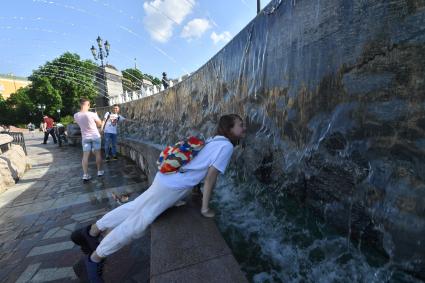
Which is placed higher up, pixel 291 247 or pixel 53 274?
pixel 291 247

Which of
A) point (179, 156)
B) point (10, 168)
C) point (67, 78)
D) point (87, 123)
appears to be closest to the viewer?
point (179, 156)

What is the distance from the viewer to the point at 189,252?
2227 mm

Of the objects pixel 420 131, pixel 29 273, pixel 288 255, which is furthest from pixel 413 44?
pixel 29 273

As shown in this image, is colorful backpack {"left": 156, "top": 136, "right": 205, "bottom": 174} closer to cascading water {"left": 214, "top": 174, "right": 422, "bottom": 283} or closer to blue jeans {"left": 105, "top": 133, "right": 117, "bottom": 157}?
cascading water {"left": 214, "top": 174, "right": 422, "bottom": 283}

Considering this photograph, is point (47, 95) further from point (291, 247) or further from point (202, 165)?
point (291, 247)

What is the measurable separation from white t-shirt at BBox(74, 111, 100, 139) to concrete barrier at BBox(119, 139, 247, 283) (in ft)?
17.1

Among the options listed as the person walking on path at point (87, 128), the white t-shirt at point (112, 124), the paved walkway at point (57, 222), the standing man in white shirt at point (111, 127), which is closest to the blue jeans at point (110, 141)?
the standing man in white shirt at point (111, 127)

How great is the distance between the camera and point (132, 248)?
3590mm

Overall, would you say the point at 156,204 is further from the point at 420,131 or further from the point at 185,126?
the point at 185,126

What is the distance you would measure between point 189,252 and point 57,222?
3547mm

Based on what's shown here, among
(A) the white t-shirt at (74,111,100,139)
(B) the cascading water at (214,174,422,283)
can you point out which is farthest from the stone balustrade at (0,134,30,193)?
(B) the cascading water at (214,174,422,283)

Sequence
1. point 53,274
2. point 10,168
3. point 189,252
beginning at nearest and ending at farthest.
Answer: point 189,252 < point 53,274 < point 10,168

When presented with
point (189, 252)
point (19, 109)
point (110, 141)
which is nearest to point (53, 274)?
point (189, 252)

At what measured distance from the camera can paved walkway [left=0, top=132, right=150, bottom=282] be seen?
10.8 feet
